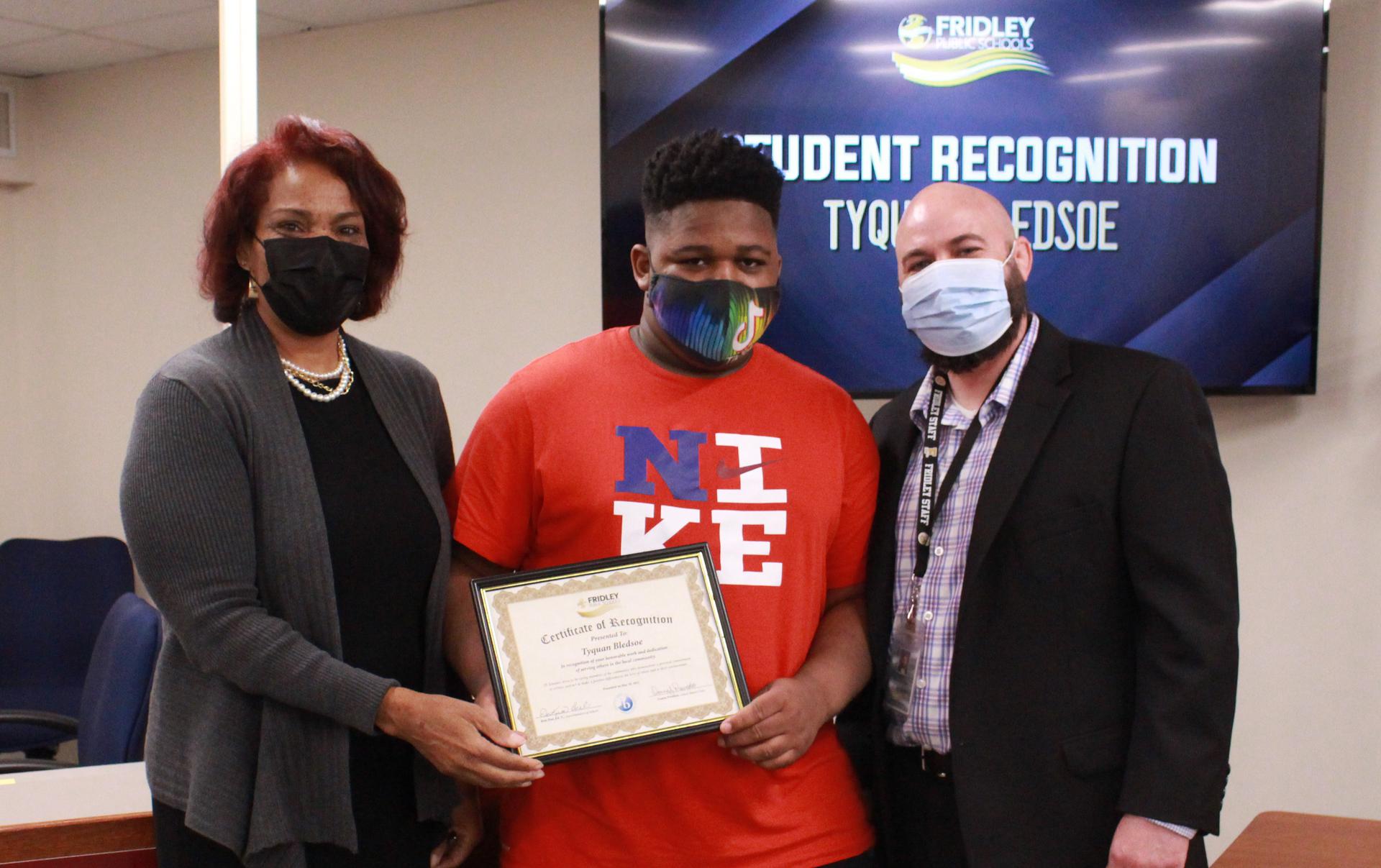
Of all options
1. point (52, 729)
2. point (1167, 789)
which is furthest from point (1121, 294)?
point (52, 729)

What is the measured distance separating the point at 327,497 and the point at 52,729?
8.00 ft

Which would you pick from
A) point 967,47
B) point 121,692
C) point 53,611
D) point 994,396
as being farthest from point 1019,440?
point 53,611

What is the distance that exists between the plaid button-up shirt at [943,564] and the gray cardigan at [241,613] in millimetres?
756

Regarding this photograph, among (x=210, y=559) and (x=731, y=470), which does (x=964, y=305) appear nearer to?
(x=731, y=470)

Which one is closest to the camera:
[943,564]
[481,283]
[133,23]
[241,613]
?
[241,613]

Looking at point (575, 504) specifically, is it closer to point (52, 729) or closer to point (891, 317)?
point (891, 317)

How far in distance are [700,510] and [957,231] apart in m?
0.59

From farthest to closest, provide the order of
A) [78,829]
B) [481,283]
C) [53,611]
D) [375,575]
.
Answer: [53,611]
[481,283]
[78,829]
[375,575]

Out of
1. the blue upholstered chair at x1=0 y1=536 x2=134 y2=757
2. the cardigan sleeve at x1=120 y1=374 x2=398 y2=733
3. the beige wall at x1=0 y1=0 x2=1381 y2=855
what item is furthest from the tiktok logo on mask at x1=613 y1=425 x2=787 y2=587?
the blue upholstered chair at x1=0 y1=536 x2=134 y2=757

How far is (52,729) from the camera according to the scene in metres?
3.41

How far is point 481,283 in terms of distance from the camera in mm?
3703

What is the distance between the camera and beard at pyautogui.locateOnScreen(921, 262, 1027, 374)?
68.7 inches

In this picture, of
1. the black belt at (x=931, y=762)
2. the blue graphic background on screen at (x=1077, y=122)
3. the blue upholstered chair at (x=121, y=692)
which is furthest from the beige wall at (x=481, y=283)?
the black belt at (x=931, y=762)

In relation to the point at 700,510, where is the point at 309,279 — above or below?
above
